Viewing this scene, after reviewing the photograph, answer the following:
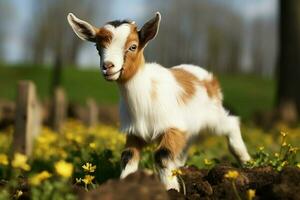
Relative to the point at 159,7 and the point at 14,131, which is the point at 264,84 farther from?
the point at 14,131

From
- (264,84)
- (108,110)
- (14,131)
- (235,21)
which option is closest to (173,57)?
(235,21)

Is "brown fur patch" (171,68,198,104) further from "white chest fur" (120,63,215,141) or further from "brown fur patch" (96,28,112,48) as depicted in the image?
"brown fur patch" (96,28,112,48)

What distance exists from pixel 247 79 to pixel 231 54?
18650 mm

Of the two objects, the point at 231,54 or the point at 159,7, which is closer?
the point at 159,7

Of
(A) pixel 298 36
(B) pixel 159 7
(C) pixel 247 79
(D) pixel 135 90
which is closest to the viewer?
(D) pixel 135 90

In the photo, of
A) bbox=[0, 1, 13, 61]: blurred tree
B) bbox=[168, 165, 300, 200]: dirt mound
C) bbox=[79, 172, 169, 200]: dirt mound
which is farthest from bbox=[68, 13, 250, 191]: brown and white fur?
bbox=[0, 1, 13, 61]: blurred tree

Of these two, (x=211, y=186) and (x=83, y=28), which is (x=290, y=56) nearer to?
(x=83, y=28)

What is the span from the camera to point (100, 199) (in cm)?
346

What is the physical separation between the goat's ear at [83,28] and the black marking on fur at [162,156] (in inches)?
43.1

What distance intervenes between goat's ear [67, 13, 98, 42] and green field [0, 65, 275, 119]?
30249 millimetres

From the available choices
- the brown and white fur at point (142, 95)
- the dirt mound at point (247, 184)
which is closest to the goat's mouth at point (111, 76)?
the brown and white fur at point (142, 95)

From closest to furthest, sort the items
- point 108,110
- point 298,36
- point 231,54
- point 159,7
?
1. point 298,36
2. point 108,110
3. point 159,7
4. point 231,54

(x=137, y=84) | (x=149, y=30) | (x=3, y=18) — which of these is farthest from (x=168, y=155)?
(x=3, y=18)

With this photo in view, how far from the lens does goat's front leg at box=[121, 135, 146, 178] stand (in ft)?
17.4
